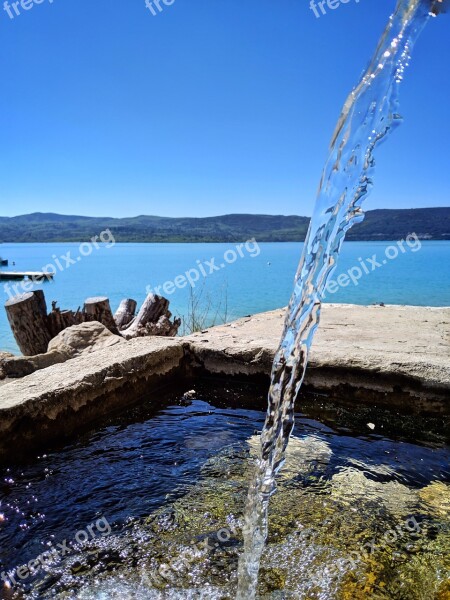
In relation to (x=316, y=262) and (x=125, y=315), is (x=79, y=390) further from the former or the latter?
(x=125, y=315)

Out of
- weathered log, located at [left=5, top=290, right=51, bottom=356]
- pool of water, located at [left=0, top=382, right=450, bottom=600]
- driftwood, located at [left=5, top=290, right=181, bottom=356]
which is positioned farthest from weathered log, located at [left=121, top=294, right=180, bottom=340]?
pool of water, located at [left=0, top=382, right=450, bottom=600]

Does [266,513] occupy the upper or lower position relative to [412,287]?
upper

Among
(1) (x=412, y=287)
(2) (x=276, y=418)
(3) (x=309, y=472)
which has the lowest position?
(1) (x=412, y=287)

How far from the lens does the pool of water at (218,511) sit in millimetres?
1847

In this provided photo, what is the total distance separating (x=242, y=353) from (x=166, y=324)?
275 centimetres

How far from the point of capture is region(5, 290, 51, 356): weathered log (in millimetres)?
5590

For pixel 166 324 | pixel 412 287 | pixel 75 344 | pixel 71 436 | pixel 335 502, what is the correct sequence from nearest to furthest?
pixel 335 502 → pixel 71 436 → pixel 75 344 → pixel 166 324 → pixel 412 287

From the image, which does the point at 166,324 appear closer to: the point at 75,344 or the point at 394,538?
the point at 75,344

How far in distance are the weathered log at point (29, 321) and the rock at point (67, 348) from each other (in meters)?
0.83

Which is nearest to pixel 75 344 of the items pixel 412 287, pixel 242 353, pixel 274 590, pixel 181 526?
pixel 242 353

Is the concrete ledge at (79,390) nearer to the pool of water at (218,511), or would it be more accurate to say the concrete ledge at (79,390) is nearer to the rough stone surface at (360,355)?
the pool of water at (218,511)

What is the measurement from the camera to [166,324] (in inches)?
264

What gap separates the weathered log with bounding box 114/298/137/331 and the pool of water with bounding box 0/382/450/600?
3.99m

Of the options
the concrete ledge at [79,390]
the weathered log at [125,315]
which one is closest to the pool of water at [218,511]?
the concrete ledge at [79,390]
